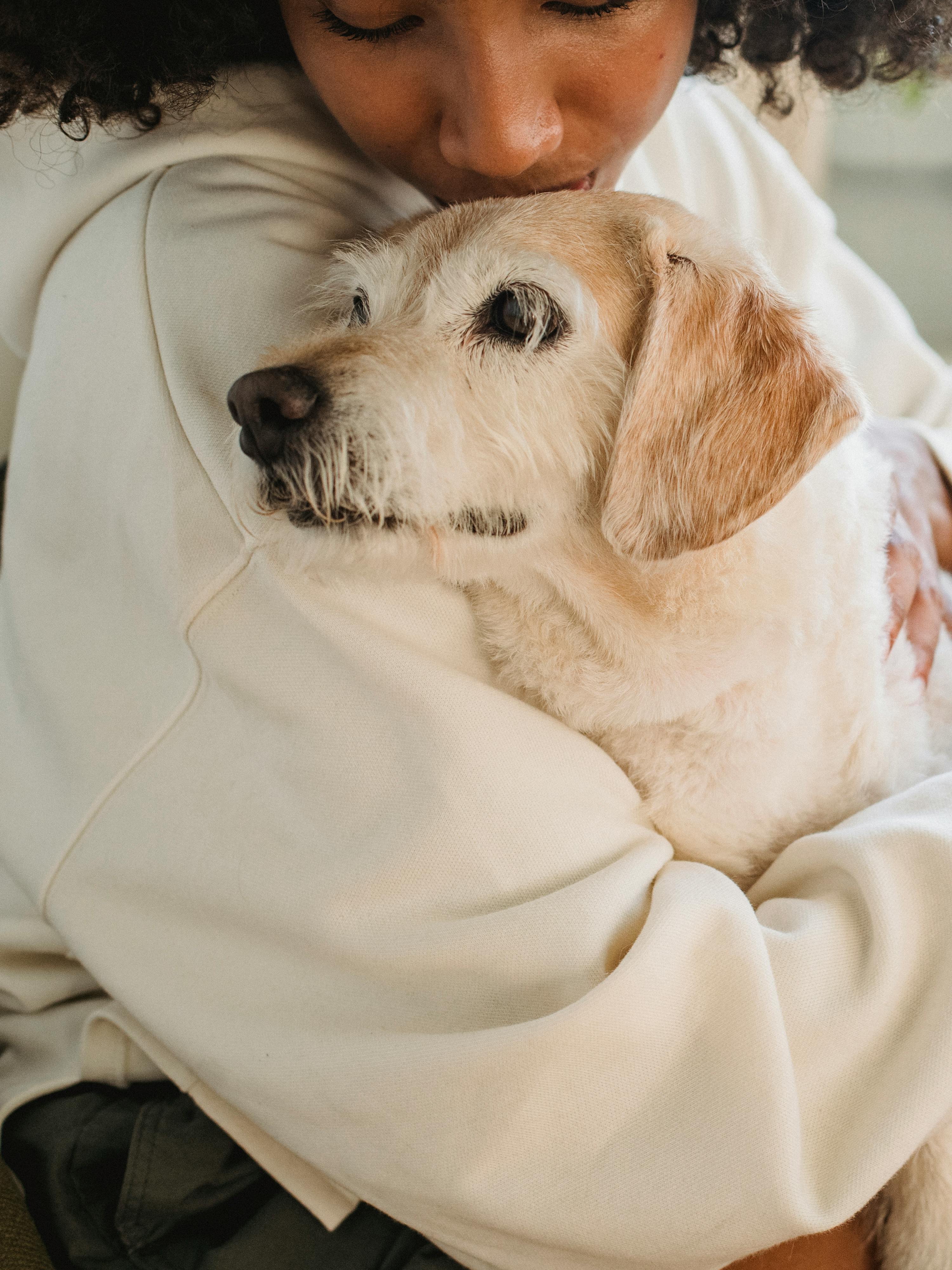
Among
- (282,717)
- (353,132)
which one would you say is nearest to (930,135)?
(353,132)

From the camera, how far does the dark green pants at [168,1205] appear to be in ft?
2.84

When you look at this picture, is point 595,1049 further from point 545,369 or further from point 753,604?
point 545,369

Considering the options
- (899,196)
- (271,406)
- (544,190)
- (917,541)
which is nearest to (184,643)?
(271,406)

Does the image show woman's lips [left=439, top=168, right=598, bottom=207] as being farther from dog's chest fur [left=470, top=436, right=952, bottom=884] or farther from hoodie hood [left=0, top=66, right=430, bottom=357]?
dog's chest fur [left=470, top=436, right=952, bottom=884]

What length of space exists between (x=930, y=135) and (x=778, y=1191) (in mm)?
3115

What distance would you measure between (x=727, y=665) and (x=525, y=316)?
14.9 inches

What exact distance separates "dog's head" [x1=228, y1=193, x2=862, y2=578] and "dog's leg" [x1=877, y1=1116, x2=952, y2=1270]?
583mm

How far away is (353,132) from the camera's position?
99 centimetres

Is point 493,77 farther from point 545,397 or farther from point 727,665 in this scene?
point 727,665

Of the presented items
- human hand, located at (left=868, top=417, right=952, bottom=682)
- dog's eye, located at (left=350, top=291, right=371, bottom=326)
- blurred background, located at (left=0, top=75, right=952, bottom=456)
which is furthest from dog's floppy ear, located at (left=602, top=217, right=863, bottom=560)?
blurred background, located at (left=0, top=75, right=952, bottom=456)

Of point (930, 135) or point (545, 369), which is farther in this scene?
point (930, 135)

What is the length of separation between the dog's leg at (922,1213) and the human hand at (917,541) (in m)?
0.52

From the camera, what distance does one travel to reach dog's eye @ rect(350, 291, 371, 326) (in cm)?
97

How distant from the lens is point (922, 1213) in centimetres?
89
